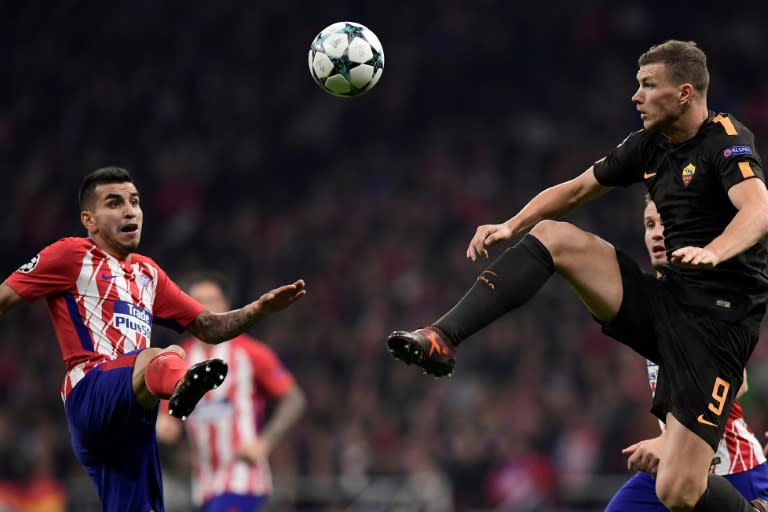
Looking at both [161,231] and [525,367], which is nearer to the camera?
[525,367]

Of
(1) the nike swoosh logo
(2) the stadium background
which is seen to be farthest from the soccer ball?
(2) the stadium background

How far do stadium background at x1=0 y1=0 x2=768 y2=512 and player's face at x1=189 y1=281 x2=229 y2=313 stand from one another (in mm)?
3214

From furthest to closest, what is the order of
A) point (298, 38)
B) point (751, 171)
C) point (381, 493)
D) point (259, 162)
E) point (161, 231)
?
point (298, 38)
point (259, 162)
point (161, 231)
point (381, 493)
point (751, 171)

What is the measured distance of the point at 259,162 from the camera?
17406 mm

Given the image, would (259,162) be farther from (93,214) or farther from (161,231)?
(93,214)

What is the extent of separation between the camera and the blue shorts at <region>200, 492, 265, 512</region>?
7.36 m

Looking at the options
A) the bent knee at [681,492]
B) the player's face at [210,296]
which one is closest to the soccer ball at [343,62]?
the player's face at [210,296]

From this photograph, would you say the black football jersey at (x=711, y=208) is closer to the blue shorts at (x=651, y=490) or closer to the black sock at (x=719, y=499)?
the black sock at (x=719, y=499)

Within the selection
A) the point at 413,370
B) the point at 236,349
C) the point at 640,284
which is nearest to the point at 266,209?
the point at 413,370

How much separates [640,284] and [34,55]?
16.4 metres

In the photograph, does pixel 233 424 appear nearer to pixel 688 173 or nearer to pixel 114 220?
pixel 114 220

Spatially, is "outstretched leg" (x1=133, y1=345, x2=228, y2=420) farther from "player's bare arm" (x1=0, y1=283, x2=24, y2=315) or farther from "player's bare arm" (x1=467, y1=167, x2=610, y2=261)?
"player's bare arm" (x1=467, y1=167, x2=610, y2=261)

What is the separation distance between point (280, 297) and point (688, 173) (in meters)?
1.94

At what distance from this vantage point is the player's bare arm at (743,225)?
14.0 feet
